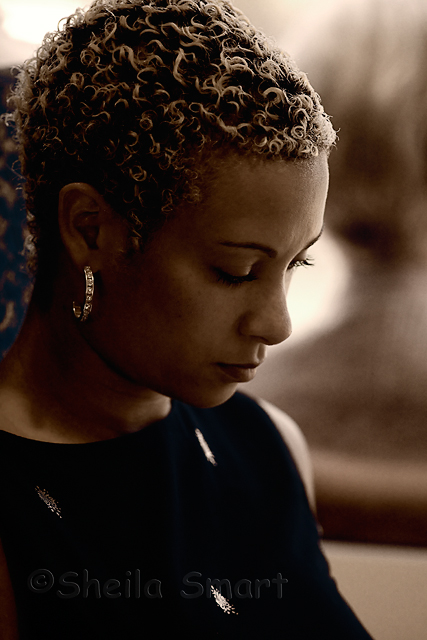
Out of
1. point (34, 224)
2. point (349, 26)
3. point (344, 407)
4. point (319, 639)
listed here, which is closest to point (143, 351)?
point (34, 224)

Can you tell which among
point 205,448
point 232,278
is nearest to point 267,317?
point 232,278

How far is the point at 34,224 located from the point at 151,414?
0.27 meters

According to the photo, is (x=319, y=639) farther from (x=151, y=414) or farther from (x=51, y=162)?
(x=51, y=162)

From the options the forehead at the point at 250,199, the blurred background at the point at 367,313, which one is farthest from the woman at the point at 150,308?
the blurred background at the point at 367,313

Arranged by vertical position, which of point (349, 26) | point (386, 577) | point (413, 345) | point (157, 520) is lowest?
point (386, 577)

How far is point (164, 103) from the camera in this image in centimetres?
43

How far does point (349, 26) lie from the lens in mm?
1053

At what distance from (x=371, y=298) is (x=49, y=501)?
85cm

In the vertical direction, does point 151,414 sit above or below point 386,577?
above

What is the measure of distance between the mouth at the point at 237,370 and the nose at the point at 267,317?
0.04m

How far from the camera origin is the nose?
0.49 meters

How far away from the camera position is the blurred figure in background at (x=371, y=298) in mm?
1060

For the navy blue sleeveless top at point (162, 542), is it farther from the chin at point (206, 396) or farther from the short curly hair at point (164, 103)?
the short curly hair at point (164, 103)

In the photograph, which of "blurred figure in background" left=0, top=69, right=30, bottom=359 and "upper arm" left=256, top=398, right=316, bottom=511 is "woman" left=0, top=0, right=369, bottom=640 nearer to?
"upper arm" left=256, top=398, right=316, bottom=511
